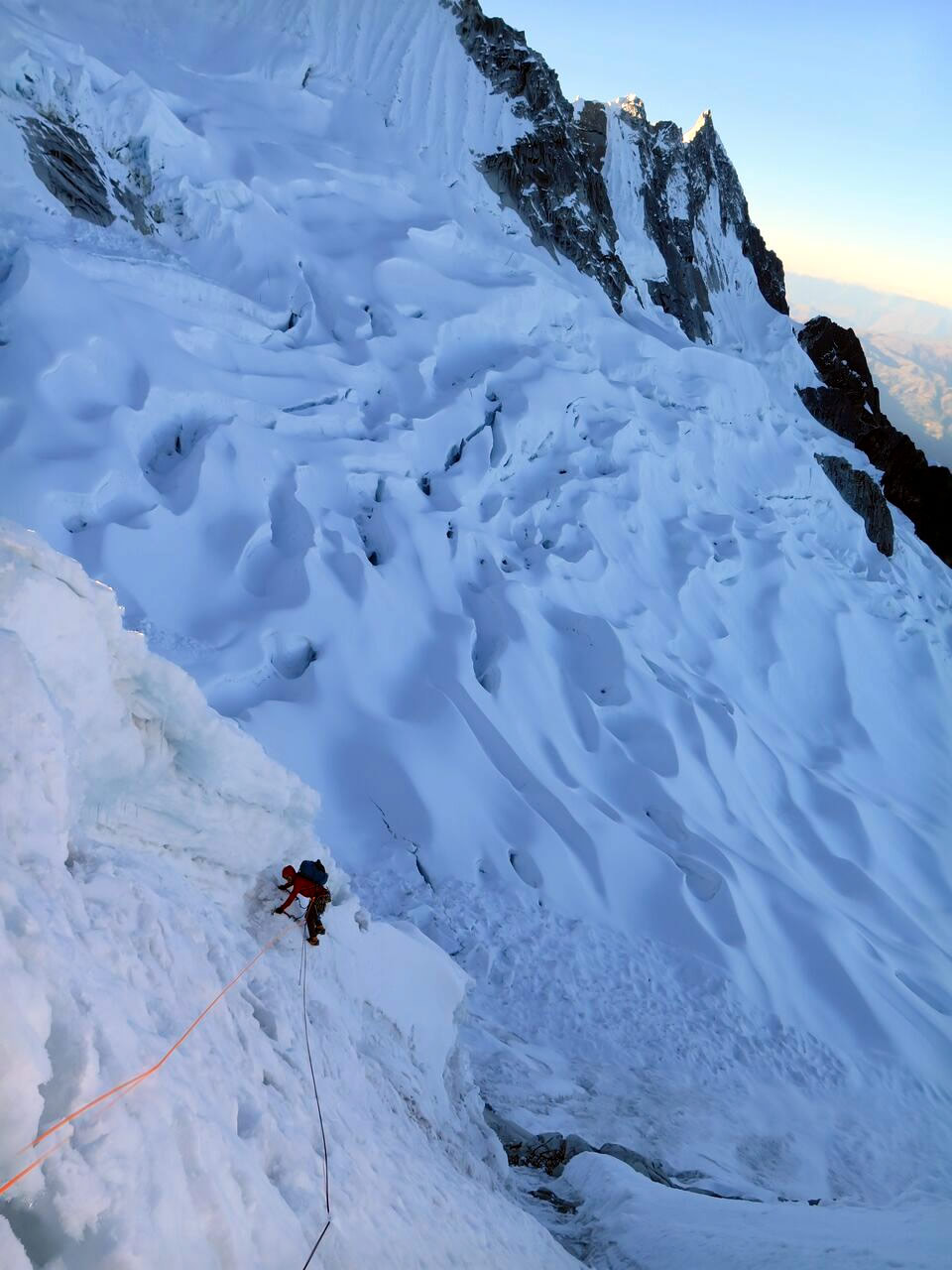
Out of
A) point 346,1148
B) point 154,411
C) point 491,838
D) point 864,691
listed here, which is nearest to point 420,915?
point 491,838

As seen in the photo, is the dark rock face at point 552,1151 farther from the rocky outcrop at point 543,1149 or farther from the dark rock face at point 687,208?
the dark rock face at point 687,208

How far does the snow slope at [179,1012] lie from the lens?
2.23 metres

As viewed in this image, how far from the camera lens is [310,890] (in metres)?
4.90

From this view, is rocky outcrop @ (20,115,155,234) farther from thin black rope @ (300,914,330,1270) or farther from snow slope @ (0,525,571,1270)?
thin black rope @ (300,914,330,1270)

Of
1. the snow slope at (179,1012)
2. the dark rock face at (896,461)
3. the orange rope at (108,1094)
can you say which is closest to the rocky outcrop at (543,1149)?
the snow slope at (179,1012)

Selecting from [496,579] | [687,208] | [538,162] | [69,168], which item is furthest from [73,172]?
[687,208]

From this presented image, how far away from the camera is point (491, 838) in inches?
411

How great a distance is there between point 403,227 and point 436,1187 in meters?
18.1

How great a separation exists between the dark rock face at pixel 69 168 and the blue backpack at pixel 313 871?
12226 millimetres

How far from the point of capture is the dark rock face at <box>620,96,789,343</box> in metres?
26.5

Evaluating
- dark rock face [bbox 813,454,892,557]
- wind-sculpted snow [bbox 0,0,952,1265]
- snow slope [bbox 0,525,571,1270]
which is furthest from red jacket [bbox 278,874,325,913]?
dark rock face [bbox 813,454,892,557]

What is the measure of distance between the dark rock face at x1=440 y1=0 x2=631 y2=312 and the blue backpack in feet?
66.0

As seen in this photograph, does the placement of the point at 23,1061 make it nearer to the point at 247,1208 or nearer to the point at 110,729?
the point at 247,1208

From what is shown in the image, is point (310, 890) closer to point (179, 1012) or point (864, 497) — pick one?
point (179, 1012)
